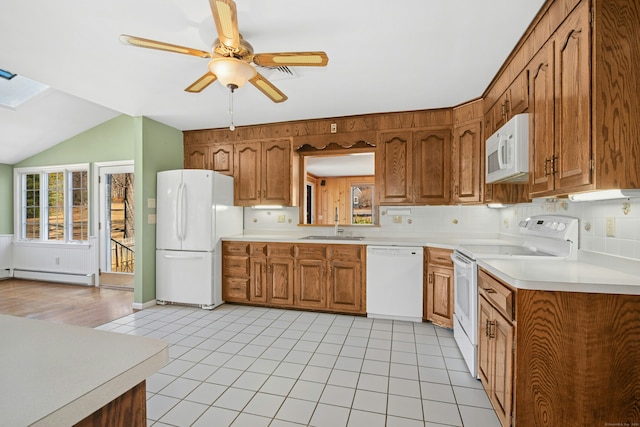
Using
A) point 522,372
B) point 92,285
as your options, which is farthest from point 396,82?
point 92,285

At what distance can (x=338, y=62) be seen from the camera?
244cm

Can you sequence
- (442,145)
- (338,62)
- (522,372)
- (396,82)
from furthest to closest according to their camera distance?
(442,145) → (396,82) → (338,62) → (522,372)

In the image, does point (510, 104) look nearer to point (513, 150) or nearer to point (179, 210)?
point (513, 150)

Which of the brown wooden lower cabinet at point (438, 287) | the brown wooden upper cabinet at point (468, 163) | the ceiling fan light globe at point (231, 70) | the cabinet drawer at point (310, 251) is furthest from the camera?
the cabinet drawer at point (310, 251)

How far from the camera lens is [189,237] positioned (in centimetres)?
374

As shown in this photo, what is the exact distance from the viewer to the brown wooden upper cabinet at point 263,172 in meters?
4.00

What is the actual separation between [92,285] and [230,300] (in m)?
2.72

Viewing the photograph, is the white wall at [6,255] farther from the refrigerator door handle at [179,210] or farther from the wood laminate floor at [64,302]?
the refrigerator door handle at [179,210]

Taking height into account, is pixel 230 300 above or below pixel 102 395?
below

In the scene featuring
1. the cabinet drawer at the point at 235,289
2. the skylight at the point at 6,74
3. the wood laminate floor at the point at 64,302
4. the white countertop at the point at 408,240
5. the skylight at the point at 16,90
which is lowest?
the wood laminate floor at the point at 64,302

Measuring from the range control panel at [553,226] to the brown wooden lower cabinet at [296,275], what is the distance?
62.0 inches

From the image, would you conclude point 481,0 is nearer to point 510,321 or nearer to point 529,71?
point 529,71

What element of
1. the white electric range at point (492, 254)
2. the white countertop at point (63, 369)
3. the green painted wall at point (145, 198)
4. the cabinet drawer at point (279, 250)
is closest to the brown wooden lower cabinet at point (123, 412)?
the white countertop at point (63, 369)

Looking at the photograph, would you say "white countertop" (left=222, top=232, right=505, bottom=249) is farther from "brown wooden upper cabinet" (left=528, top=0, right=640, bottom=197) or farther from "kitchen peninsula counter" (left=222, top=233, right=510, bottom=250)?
"brown wooden upper cabinet" (left=528, top=0, right=640, bottom=197)
